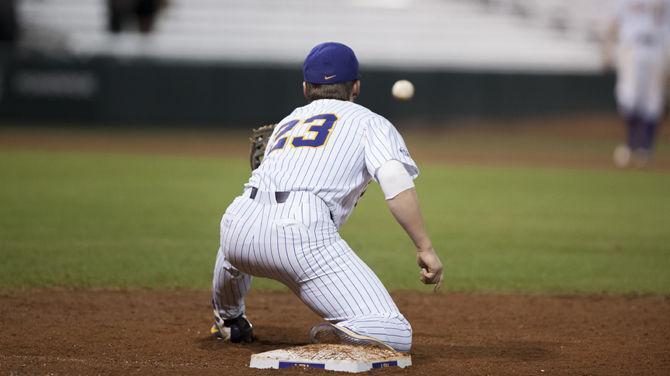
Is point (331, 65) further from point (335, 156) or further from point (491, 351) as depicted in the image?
point (491, 351)

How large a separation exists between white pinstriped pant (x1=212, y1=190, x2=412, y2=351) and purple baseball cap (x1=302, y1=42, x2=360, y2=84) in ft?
1.82

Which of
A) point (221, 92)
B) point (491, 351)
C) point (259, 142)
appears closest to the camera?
point (491, 351)

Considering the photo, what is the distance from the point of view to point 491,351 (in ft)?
15.9

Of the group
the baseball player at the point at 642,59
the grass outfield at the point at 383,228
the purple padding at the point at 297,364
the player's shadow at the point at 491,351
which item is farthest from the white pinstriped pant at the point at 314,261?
the baseball player at the point at 642,59

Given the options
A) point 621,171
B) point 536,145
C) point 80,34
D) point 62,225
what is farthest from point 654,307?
point 80,34

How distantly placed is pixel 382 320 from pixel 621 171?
11.7m

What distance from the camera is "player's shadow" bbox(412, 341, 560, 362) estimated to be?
4.67 metres

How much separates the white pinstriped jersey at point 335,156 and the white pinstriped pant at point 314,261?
66 millimetres

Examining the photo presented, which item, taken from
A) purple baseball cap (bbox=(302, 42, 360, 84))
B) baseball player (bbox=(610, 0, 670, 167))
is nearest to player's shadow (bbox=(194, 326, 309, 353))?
purple baseball cap (bbox=(302, 42, 360, 84))

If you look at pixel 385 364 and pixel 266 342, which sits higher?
pixel 385 364

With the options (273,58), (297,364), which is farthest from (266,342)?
(273,58)

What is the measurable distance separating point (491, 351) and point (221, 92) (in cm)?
1748

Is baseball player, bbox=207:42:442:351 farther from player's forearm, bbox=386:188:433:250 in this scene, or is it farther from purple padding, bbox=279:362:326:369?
purple padding, bbox=279:362:326:369

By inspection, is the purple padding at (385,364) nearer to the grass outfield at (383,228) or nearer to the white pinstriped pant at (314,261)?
the white pinstriped pant at (314,261)
